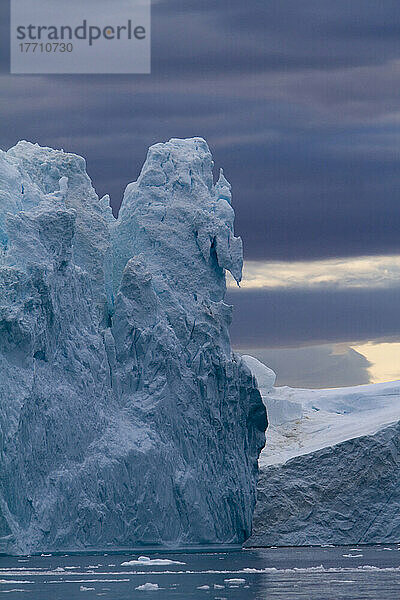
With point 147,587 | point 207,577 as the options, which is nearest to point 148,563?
point 207,577

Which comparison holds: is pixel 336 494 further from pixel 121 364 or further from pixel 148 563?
pixel 148 563

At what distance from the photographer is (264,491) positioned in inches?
2010

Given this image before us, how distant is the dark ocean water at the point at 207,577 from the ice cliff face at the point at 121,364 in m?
1.81

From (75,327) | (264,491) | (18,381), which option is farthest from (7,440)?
(264,491)

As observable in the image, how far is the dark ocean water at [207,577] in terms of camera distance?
25.3 m

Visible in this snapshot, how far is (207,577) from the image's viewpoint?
29781 mm

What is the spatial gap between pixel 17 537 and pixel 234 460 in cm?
946

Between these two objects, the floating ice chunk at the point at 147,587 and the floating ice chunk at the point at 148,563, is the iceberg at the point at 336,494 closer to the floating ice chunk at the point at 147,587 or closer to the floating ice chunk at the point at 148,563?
the floating ice chunk at the point at 148,563

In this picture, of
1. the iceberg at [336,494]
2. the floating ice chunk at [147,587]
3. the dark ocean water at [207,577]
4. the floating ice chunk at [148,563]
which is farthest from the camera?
the iceberg at [336,494]

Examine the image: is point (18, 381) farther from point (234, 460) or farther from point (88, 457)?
point (234, 460)

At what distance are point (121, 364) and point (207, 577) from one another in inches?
502

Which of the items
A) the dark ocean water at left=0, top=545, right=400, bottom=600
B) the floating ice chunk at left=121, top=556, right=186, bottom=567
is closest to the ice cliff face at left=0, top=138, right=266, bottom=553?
the dark ocean water at left=0, top=545, right=400, bottom=600

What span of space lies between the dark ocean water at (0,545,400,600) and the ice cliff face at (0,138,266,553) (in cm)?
181

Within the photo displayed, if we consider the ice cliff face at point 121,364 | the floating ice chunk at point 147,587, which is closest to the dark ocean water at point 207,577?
the floating ice chunk at point 147,587
